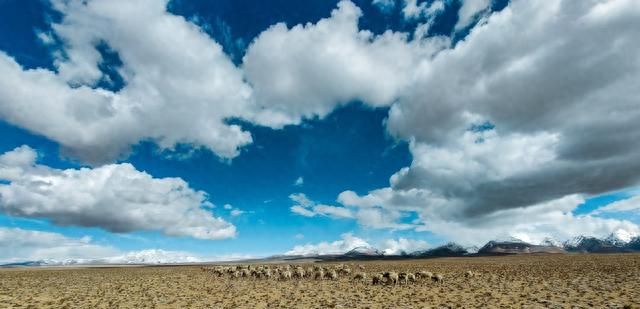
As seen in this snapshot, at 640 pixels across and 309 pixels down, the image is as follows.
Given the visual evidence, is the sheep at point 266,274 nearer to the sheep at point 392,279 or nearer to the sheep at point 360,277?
the sheep at point 360,277

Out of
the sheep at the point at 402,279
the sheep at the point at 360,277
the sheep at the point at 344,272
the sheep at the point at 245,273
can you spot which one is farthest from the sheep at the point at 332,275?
the sheep at the point at 245,273

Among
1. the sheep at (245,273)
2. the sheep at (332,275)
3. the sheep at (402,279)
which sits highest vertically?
the sheep at (245,273)

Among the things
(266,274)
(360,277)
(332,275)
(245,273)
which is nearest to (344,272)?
(332,275)

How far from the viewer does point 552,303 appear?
874 inches

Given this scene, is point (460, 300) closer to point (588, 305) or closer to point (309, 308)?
point (588, 305)

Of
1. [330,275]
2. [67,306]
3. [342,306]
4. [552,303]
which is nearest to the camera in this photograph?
[552,303]

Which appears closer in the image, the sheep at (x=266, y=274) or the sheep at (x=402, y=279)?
the sheep at (x=402, y=279)

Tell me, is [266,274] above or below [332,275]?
above

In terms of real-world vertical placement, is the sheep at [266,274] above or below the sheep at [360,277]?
above

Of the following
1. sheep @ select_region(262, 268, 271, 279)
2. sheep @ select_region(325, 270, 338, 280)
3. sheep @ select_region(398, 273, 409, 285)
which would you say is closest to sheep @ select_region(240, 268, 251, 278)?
sheep @ select_region(262, 268, 271, 279)

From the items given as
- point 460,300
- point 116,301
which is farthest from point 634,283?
point 116,301

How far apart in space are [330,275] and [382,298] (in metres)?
22.2

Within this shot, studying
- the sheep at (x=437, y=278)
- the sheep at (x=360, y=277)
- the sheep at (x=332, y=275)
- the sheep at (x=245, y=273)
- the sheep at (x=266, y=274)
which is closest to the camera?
the sheep at (x=437, y=278)

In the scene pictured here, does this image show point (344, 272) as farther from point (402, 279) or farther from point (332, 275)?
point (402, 279)
